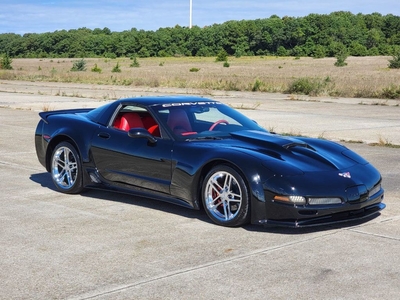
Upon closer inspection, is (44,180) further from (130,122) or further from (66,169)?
(130,122)

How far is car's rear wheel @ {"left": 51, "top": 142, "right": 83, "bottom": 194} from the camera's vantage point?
27.7 feet

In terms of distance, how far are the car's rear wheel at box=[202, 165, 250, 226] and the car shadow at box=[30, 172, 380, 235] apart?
0.63 feet

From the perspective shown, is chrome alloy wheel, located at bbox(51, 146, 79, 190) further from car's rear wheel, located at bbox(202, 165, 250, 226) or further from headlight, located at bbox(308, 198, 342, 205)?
headlight, located at bbox(308, 198, 342, 205)

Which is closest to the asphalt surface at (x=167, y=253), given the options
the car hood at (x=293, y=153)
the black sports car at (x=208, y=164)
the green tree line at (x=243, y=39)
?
the black sports car at (x=208, y=164)

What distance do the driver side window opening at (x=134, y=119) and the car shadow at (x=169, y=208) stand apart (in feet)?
2.78

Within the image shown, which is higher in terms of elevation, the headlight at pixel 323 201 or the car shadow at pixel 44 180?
the headlight at pixel 323 201

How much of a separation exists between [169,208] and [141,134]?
94cm

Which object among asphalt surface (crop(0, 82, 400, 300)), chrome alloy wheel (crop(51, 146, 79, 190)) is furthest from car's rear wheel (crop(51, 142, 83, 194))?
asphalt surface (crop(0, 82, 400, 300))

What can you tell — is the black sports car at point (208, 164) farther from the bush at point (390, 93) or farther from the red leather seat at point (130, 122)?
the bush at point (390, 93)

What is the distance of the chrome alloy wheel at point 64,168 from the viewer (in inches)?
337

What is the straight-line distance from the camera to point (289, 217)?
6504mm

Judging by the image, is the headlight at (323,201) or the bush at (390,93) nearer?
the headlight at (323,201)

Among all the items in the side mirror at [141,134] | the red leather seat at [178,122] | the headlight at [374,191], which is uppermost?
the red leather seat at [178,122]

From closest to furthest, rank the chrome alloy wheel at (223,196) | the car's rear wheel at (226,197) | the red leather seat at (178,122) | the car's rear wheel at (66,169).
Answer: the car's rear wheel at (226,197), the chrome alloy wheel at (223,196), the red leather seat at (178,122), the car's rear wheel at (66,169)
